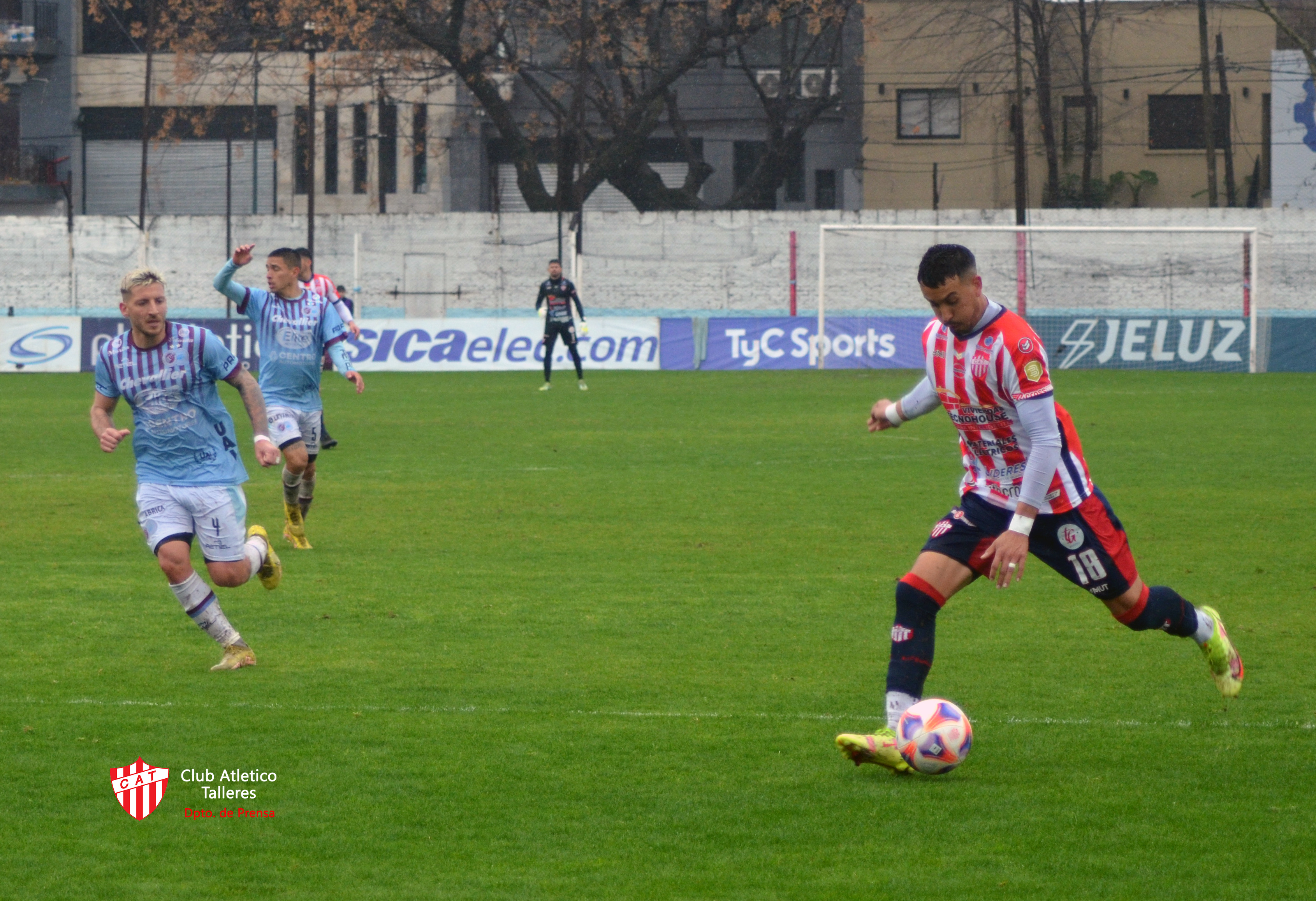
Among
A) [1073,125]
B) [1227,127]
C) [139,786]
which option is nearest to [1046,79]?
[1073,125]

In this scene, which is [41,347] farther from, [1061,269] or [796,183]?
[796,183]

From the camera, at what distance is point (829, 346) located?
29906mm

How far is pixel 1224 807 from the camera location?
498 cm

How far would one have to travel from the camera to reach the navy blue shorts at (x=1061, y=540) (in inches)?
220

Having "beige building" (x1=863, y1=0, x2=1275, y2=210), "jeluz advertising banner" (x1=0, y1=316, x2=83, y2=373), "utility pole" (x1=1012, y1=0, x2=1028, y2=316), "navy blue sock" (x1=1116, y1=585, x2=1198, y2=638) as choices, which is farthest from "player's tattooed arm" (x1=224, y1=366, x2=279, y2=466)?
"beige building" (x1=863, y1=0, x2=1275, y2=210)

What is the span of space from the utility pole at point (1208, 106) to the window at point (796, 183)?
1137 centimetres

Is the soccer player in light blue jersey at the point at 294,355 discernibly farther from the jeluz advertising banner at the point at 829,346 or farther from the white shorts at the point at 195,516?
the jeluz advertising banner at the point at 829,346

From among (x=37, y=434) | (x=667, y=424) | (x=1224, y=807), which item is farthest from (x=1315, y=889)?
(x=37, y=434)

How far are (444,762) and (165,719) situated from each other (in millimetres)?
1229

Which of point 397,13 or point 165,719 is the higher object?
point 397,13

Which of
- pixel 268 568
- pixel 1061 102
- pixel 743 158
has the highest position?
pixel 1061 102

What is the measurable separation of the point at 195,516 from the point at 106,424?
1.78 feet

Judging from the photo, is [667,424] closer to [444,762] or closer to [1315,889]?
[444,762]

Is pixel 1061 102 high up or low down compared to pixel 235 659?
up
